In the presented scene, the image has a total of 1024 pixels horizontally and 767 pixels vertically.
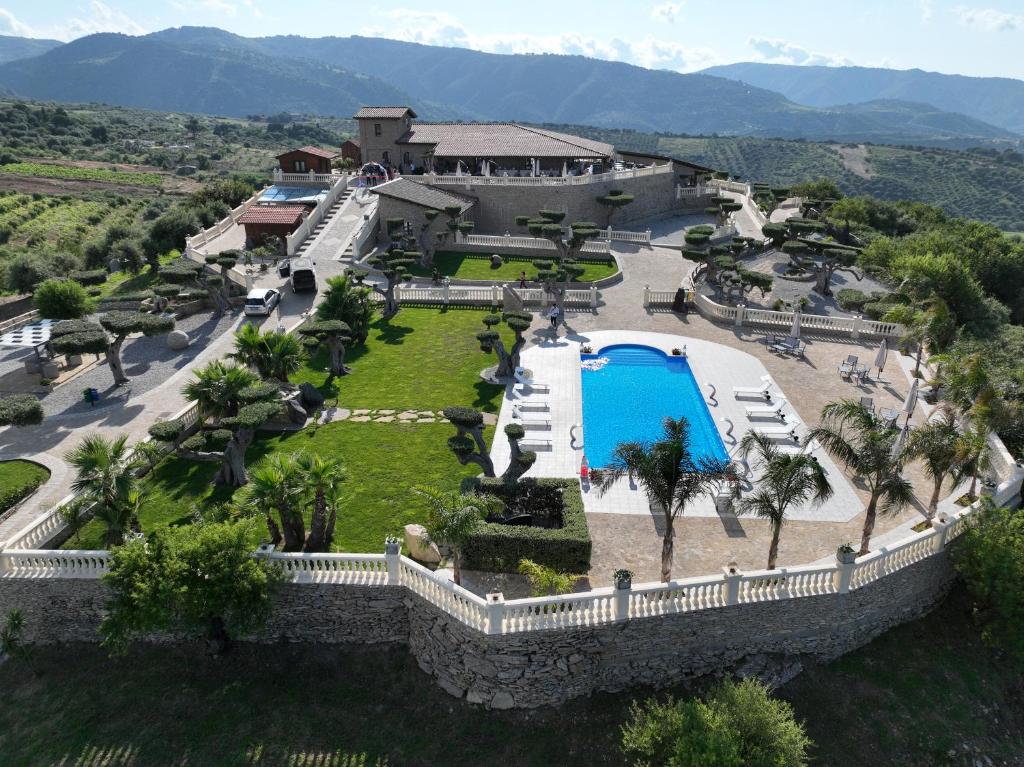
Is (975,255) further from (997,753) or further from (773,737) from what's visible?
(773,737)

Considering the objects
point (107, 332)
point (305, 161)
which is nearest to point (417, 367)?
point (107, 332)

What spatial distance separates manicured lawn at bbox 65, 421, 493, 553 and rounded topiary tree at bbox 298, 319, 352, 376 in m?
5.36

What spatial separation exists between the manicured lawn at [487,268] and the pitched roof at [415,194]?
13.3 ft

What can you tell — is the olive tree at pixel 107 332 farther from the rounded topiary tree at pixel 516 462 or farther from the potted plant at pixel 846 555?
the potted plant at pixel 846 555

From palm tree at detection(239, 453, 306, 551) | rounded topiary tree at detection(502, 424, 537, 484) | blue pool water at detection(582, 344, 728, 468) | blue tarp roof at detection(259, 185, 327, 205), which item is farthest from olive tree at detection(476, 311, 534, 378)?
blue tarp roof at detection(259, 185, 327, 205)

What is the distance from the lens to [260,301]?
40.4 m

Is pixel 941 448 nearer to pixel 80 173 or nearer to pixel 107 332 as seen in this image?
pixel 107 332

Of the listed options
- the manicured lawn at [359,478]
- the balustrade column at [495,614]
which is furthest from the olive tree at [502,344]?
the balustrade column at [495,614]

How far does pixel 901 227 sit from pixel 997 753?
69.3 meters

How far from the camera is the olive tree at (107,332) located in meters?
29.2

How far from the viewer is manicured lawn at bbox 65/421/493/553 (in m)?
20.9

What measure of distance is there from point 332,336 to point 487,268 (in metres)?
20.8

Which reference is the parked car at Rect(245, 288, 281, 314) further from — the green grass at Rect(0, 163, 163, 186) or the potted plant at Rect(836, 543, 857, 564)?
the green grass at Rect(0, 163, 163, 186)

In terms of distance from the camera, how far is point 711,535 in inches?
813
